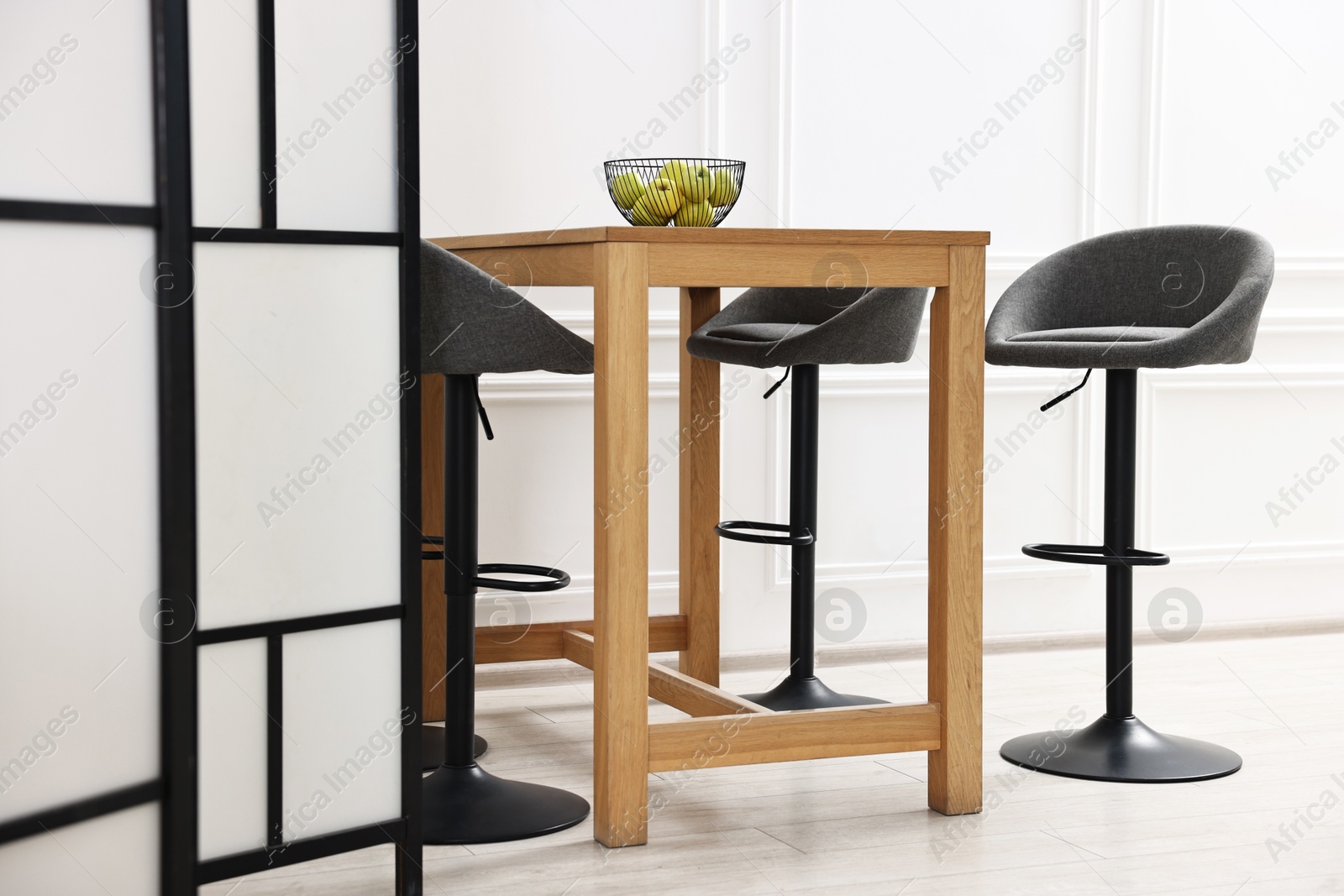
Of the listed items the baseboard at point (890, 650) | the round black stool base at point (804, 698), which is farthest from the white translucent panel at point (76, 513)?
the baseboard at point (890, 650)

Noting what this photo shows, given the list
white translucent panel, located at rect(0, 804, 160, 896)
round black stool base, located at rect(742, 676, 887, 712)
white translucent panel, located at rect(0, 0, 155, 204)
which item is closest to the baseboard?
round black stool base, located at rect(742, 676, 887, 712)

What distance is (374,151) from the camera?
5.58 feet

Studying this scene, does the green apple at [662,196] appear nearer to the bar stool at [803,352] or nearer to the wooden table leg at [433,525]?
the bar stool at [803,352]

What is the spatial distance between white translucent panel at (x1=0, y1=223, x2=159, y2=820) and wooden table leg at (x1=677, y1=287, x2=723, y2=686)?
4.93ft

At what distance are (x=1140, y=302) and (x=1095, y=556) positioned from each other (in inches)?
22.8

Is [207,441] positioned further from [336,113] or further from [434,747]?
[434,747]

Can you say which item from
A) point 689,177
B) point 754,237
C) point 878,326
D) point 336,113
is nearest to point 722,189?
Answer: point 689,177

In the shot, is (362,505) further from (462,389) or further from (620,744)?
(620,744)

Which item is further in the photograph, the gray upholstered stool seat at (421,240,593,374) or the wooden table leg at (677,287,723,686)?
the wooden table leg at (677,287,723,686)

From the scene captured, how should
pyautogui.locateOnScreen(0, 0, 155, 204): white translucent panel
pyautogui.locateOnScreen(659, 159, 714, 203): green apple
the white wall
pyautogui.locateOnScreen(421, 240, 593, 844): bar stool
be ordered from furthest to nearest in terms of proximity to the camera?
the white wall → pyautogui.locateOnScreen(659, 159, 714, 203): green apple → pyautogui.locateOnScreen(421, 240, 593, 844): bar stool → pyautogui.locateOnScreen(0, 0, 155, 204): white translucent panel

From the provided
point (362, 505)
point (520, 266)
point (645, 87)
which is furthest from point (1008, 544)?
point (362, 505)

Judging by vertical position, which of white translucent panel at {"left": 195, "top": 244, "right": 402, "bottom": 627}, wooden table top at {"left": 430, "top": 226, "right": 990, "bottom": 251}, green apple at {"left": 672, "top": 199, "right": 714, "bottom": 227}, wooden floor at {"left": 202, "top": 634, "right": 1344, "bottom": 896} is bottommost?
wooden floor at {"left": 202, "top": 634, "right": 1344, "bottom": 896}

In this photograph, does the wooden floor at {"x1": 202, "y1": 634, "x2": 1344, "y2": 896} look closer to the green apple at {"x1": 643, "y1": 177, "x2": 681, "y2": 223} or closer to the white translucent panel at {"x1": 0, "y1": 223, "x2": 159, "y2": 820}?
the white translucent panel at {"x1": 0, "y1": 223, "x2": 159, "y2": 820}

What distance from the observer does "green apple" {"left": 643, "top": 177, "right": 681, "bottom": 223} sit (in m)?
2.25
